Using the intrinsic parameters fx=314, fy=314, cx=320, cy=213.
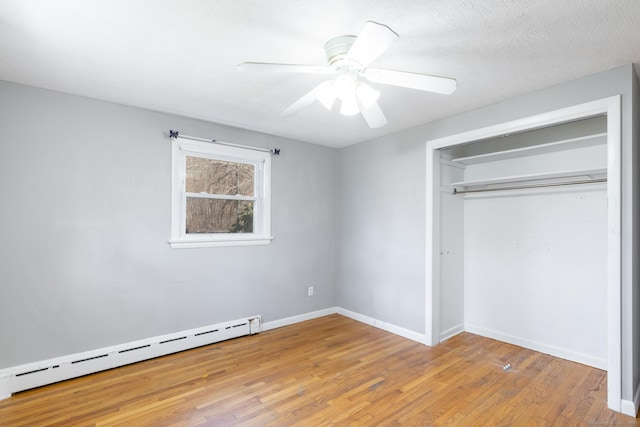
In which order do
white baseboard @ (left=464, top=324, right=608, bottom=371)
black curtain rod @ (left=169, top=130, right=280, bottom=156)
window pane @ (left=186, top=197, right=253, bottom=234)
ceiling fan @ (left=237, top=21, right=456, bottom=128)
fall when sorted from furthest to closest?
window pane @ (left=186, top=197, right=253, bottom=234), black curtain rod @ (left=169, top=130, right=280, bottom=156), white baseboard @ (left=464, top=324, right=608, bottom=371), ceiling fan @ (left=237, top=21, right=456, bottom=128)

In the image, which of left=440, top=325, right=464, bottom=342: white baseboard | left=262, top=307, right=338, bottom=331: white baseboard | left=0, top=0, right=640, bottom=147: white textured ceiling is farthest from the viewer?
left=262, top=307, right=338, bottom=331: white baseboard

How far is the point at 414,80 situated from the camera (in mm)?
1728

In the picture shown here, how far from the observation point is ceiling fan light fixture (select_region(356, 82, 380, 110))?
186 centimetres

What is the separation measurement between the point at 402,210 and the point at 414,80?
7.01ft

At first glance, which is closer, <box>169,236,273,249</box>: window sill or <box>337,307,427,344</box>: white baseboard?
<box>169,236,273,249</box>: window sill

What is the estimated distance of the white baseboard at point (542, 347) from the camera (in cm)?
282

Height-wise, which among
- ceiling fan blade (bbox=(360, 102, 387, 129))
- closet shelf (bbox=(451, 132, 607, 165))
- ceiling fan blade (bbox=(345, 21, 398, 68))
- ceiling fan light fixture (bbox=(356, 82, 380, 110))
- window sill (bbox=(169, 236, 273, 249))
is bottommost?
window sill (bbox=(169, 236, 273, 249))

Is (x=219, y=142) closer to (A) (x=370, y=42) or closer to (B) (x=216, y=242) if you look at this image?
(B) (x=216, y=242)

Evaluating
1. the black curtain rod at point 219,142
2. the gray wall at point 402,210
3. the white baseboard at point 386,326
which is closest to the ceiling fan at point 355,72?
the gray wall at point 402,210

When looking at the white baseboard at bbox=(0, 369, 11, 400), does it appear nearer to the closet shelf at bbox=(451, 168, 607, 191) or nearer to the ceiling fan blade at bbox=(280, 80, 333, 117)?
the ceiling fan blade at bbox=(280, 80, 333, 117)

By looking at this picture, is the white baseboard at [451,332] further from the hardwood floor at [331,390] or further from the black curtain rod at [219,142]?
the black curtain rod at [219,142]

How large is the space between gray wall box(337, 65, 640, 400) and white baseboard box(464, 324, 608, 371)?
644 millimetres

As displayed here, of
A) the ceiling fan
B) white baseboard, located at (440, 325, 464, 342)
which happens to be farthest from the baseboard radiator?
the ceiling fan

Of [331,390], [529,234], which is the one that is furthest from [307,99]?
[529,234]
